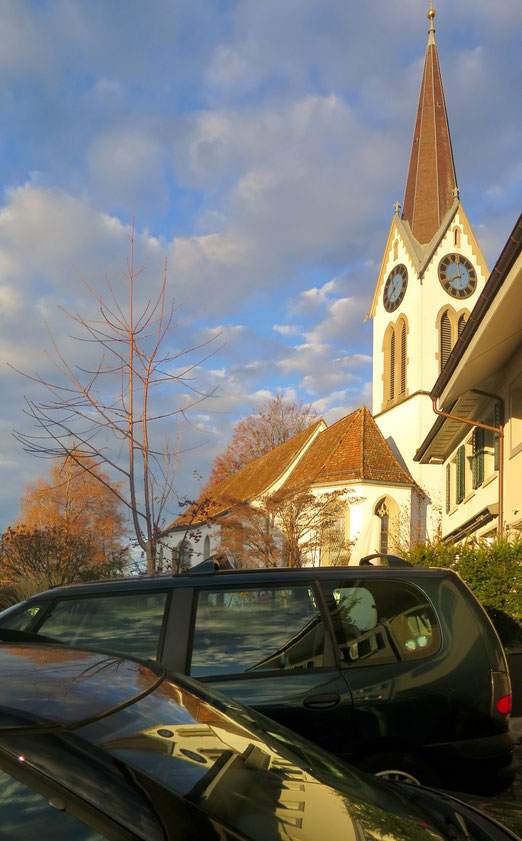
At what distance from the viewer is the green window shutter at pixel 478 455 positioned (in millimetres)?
17891

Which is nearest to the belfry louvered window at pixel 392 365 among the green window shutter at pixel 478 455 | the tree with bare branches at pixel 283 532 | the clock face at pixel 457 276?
the clock face at pixel 457 276

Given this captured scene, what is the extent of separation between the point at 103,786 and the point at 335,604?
3.03 metres

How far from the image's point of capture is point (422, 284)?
46625mm

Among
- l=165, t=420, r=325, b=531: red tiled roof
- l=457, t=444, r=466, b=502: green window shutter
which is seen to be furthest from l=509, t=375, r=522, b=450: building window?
l=165, t=420, r=325, b=531: red tiled roof

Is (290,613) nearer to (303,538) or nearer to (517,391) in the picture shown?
(517,391)

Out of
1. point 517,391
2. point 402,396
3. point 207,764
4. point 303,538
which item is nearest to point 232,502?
point 303,538

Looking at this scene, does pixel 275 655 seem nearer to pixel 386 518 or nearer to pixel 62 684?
pixel 62 684

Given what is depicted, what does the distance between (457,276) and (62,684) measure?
48663 mm

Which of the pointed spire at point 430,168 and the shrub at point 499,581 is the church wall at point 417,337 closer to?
the pointed spire at point 430,168

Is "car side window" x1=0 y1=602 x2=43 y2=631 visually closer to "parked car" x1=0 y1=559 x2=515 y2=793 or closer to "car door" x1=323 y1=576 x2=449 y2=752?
"parked car" x1=0 y1=559 x2=515 y2=793

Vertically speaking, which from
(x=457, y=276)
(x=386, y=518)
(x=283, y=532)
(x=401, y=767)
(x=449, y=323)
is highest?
(x=457, y=276)

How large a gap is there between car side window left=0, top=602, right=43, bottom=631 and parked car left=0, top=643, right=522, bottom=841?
2067mm

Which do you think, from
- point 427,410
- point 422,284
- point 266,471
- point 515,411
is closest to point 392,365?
point 422,284

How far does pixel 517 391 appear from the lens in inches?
559
